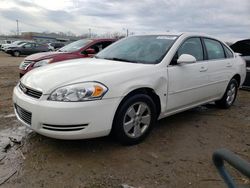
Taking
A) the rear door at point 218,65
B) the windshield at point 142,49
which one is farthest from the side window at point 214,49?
the windshield at point 142,49

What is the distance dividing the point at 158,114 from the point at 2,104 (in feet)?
10.9

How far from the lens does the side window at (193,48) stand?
4.25 metres

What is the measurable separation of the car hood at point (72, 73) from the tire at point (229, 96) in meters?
2.57

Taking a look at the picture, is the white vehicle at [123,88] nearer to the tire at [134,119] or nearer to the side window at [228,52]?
the tire at [134,119]

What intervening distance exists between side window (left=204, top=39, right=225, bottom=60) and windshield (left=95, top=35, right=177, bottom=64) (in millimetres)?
893

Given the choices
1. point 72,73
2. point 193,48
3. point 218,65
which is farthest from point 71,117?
point 218,65

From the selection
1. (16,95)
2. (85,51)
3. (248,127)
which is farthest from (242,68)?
(16,95)

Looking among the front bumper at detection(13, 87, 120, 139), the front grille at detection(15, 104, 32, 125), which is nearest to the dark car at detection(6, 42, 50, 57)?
the front grille at detection(15, 104, 32, 125)

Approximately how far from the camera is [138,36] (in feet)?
15.5

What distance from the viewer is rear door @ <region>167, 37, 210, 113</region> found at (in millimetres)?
3941

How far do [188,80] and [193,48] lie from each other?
678 millimetres

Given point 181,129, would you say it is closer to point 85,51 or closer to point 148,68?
point 148,68

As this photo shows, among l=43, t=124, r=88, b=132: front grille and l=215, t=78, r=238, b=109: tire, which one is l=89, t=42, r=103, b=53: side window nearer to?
l=215, t=78, r=238, b=109: tire

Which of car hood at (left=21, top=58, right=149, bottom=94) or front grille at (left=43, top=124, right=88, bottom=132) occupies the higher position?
car hood at (left=21, top=58, right=149, bottom=94)
